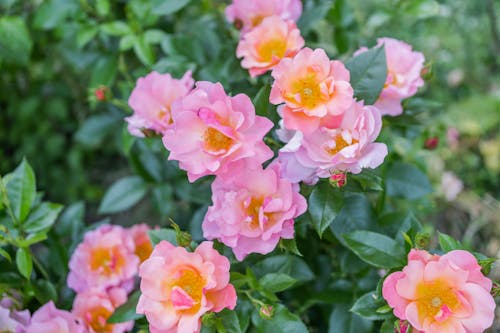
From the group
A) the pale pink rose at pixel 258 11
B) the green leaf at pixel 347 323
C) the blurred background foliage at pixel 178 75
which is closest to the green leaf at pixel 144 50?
the blurred background foliage at pixel 178 75

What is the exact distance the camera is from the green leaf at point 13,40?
56.4 inches

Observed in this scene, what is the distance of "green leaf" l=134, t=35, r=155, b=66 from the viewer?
1386mm

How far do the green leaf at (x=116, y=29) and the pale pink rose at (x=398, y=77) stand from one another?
67 cm

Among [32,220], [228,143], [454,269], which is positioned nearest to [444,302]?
[454,269]

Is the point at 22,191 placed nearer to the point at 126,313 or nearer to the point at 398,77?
the point at 126,313

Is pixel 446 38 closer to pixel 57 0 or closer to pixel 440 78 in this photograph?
pixel 440 78

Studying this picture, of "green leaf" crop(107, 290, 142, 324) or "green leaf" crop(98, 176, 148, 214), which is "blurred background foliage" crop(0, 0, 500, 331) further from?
"green leaf" crop(107, 290, 142, 324)

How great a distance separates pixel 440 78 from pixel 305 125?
2.03 metres

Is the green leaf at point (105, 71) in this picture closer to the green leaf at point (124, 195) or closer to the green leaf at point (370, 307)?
the green leaf at point (124, 195)

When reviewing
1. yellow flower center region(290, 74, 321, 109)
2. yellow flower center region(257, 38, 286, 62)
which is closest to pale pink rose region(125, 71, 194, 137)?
yellow flower center region(257, 38, 286, 62)

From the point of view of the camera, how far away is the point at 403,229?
103 centimetres

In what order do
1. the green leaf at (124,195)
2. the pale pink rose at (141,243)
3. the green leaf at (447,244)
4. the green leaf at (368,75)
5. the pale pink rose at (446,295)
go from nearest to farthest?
the pale pink rose at (446,295)
the green leaf at (447,244)
the green leaf at (368,75)
the pale pink rose at (141,243)
the green leaf at (124,195)

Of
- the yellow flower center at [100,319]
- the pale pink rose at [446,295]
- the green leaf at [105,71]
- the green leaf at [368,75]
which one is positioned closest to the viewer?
the pale pink rose at [446,295]

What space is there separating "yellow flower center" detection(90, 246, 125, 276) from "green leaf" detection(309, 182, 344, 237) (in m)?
0.47
